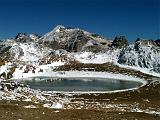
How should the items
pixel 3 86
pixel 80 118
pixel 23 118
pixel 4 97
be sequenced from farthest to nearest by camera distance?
pixel 3 86, pixel 4 97, pixel 80 118, pixel 23 118

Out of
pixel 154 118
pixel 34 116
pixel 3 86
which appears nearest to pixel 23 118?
pixel 34 116

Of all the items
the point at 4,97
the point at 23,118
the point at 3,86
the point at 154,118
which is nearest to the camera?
the point at 23,118

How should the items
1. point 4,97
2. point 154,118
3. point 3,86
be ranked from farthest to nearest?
point 3,86 → point 4,97 → point 154,118

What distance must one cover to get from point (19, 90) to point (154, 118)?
132 feet

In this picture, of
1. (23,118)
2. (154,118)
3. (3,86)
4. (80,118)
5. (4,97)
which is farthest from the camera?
(3,86)

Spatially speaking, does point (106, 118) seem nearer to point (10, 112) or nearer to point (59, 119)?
point (59, 119)

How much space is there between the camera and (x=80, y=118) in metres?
42.4

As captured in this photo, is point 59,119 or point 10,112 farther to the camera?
point 10,112

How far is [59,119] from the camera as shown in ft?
135

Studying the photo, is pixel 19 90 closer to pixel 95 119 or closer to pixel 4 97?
pixel 4 97

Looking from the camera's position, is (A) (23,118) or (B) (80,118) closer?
(A) (23,118)

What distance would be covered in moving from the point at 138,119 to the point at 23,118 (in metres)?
15.2

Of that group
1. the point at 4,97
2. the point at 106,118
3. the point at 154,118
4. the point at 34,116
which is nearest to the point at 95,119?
the point at 106,118

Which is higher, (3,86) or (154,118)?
(3,86)
